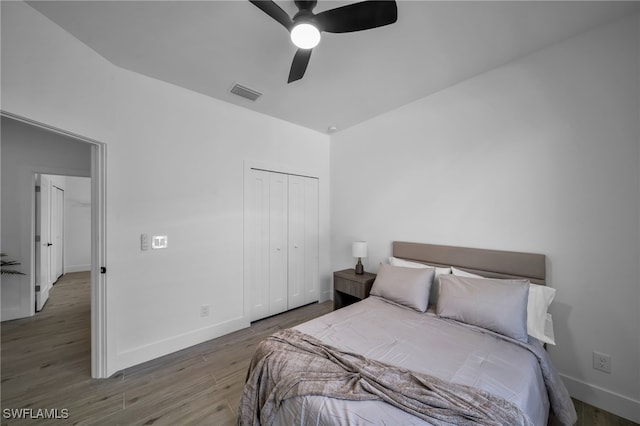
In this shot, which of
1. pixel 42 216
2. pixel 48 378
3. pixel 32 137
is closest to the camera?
pixel 48 378

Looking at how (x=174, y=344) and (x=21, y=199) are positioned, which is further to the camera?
(x=21, y=199)

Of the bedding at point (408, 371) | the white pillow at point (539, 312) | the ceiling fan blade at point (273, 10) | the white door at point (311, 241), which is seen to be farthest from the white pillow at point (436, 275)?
the ceiling fan blade at point (273, 10)

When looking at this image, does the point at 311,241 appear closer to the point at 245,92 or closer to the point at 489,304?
the point at 245,92

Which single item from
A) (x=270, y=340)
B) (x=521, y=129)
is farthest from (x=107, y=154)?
(x=521, y=129)

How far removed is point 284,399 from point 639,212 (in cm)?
261

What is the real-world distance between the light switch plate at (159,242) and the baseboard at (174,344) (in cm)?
97

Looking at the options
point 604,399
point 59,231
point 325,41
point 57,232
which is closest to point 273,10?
point 325,41

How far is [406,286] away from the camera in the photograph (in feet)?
7.54

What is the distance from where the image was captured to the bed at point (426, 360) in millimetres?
1075

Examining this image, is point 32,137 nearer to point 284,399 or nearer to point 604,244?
point 284,399

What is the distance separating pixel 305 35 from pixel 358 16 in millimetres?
335

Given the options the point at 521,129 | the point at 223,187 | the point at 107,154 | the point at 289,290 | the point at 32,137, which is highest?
the point at 32,137

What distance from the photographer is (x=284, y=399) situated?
1.22 metres

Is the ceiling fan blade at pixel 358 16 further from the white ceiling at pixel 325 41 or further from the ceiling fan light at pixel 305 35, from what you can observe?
the white ceiling at pixel 325 41
